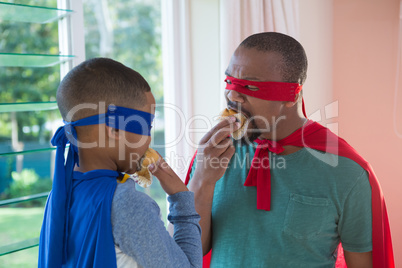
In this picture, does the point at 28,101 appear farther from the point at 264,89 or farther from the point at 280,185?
the point at 280,185

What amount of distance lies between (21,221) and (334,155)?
72.9 inches

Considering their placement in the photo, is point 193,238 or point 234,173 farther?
point 234,173

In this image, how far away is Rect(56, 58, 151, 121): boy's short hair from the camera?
0.99m

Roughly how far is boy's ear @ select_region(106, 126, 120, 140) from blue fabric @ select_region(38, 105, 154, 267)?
0.04 ft

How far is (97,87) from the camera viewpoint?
3.25ft

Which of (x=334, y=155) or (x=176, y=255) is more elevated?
(x=334, y=155)

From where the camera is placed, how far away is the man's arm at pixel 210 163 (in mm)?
1499

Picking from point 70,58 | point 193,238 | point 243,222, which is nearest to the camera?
point 193,238

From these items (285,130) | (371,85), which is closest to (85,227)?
(285,130)

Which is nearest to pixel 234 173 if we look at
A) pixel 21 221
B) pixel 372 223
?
pixel 372 223

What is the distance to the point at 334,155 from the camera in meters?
1.46

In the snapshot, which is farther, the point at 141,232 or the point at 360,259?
the point at 360,259

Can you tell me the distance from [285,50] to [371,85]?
186 cm

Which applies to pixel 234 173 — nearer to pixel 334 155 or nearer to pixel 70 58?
pixel 334 155
